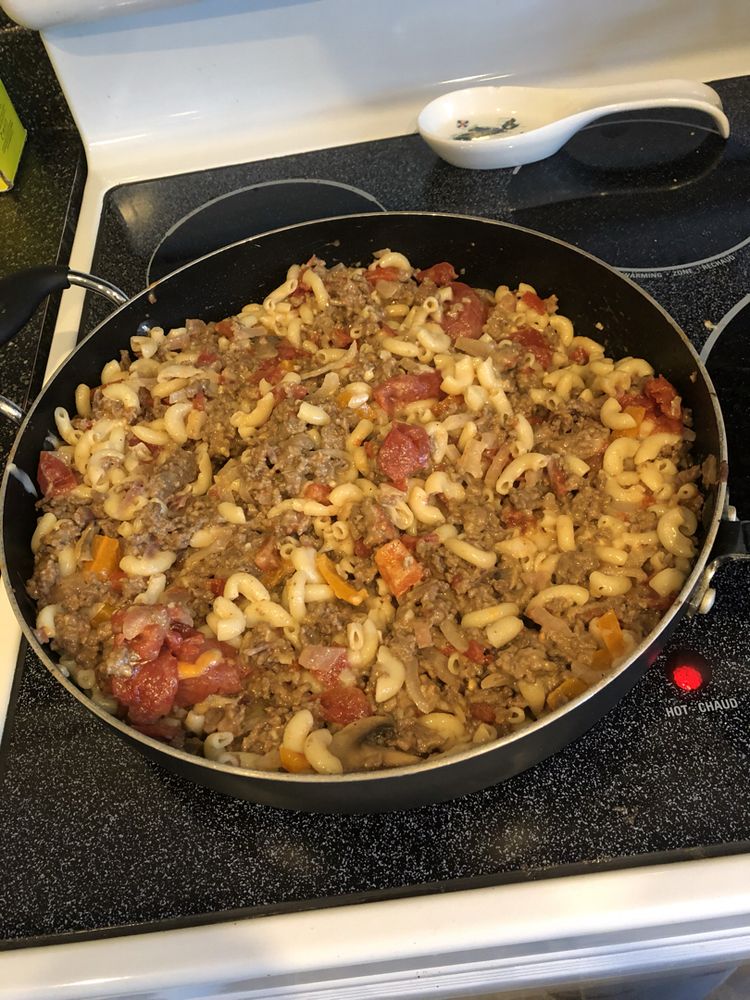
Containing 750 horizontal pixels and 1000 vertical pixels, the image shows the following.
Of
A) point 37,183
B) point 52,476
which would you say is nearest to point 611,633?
point 52,476

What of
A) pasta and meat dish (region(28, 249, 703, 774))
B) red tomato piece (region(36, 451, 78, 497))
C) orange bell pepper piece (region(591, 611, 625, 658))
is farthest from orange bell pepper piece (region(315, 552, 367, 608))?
red tomato piece (region(36, 451, 78, 497))

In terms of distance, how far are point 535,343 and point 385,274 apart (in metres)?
0.33

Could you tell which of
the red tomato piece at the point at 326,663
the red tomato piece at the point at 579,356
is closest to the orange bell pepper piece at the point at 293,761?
the red tomato piece at the point at 326,663

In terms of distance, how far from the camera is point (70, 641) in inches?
45.7

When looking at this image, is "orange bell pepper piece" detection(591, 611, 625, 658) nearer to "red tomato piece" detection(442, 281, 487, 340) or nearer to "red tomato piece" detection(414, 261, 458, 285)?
"red tomato piece" detection(442, 281, 487, 340)

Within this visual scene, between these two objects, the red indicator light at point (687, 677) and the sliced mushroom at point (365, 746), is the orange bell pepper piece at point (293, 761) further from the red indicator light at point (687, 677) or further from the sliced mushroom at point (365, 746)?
the red indicator light at point (687, 677)

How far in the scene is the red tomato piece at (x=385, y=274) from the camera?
1.54 m

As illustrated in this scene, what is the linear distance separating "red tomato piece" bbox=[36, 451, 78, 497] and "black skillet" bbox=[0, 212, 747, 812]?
0.06 ft

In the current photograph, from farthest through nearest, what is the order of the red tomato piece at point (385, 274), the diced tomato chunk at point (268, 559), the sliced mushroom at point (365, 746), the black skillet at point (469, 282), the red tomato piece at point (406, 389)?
the red tomato piece at point (385, 274), the red tomato piece at point (406, 389), the diced tomato chunk at point (268, 559), the sliced mushroom at point (365, 746), the black skillet at point (469, 282)

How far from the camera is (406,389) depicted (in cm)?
141

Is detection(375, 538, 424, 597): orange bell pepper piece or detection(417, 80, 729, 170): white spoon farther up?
detection(417, 80, 729, 170): white spoon

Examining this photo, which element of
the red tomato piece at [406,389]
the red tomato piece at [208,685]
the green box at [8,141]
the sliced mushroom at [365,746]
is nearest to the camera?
the sliced mushroom at [365,746]

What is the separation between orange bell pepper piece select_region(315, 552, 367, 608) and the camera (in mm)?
1214

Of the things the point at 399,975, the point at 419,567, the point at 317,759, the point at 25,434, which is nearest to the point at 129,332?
the point at 25,434
